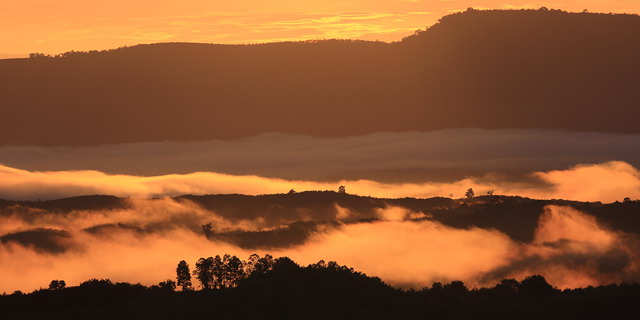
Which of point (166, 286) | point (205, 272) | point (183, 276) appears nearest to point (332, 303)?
point (166, 286)

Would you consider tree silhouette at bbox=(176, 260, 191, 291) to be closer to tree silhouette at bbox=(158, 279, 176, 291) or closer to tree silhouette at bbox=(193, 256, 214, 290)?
tree silhouette at bbox=(193, 256, 214, 290)

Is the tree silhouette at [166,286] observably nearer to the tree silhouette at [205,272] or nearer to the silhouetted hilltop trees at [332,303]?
the tree silhouette at [205,272]

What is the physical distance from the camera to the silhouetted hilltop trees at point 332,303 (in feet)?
262

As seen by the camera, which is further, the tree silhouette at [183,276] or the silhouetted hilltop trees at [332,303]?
the tree silhouette at [183,276]

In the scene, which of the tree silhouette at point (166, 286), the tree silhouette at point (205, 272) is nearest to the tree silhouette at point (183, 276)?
the tree silhouette at point (205, 272)

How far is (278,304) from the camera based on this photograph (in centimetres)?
8375

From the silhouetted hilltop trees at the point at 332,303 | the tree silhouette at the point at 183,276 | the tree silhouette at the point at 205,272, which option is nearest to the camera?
the silhouetted hilltop trees at the point at 332,303

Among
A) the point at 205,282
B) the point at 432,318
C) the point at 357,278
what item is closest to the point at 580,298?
the point at 432,318

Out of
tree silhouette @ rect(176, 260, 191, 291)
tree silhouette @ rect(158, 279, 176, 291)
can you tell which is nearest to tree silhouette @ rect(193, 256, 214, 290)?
tree silhouette @ rect(176, 260, 191, 291)

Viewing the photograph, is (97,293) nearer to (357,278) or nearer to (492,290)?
(357,278)

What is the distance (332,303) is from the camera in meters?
83.0

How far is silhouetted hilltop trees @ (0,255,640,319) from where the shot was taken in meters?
79.8

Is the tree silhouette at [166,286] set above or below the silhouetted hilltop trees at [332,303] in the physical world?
above

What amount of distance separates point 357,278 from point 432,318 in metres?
9.12
